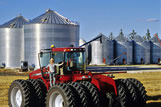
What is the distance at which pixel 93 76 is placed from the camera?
36.8ft

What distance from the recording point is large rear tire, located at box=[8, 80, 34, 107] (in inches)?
445

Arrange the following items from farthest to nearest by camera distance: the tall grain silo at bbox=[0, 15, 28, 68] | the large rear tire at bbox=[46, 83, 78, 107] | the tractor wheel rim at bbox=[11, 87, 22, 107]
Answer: the tall grain silo at bbox=[0, 15, 28, 68] → the tractor wheel rim at bbox=[11, 87, 22, 107] → the large rear tire at bbox=[46, 83, 78, 107]

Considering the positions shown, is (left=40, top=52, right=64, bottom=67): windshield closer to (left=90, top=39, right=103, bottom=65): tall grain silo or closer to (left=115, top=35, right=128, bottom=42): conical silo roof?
(left=90, top=39, right=103, bottom=65): tall grain silo

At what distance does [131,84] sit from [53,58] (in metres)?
3.05

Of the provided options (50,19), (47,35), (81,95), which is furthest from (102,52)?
(81,95)

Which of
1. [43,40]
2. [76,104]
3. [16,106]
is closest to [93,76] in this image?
[76,104]

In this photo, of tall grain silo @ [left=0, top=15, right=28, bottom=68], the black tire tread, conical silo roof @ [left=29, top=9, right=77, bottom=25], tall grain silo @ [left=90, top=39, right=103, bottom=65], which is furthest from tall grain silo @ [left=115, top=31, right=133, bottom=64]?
the black tire tread

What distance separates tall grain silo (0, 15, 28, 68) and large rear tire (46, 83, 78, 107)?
49.3 m

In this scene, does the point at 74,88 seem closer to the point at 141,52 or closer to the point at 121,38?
the point at 121,38

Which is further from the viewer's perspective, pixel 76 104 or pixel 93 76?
pixel 93 76

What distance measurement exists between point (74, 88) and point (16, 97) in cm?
332

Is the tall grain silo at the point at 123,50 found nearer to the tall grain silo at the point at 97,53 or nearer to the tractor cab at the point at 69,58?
the tall grain silo at the point at 97,53

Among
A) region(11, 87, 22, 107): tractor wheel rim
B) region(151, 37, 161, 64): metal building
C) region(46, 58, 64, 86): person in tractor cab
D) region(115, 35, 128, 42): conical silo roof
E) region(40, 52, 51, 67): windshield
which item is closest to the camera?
region(46, 58, 64, 86): person in tractor cab

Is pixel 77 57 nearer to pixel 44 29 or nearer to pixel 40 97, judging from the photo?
pixel 40 97
